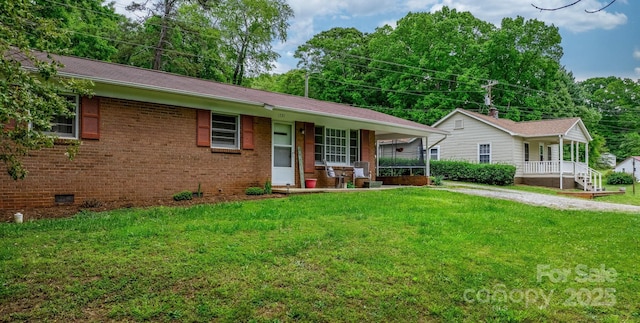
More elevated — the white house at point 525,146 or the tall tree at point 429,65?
the tall tree at point 429,65

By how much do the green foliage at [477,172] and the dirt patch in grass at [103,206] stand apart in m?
13.8

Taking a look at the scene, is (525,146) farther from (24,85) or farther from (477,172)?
(24,85)

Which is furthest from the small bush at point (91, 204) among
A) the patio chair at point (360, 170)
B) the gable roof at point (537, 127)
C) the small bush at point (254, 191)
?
the gable roof at point (537, 127)

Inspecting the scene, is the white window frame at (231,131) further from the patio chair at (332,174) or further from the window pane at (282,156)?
the patio chair at (332,174)

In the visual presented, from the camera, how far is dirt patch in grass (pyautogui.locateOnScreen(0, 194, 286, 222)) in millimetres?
7578

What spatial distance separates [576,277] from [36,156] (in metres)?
9.71

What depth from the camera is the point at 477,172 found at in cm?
2122

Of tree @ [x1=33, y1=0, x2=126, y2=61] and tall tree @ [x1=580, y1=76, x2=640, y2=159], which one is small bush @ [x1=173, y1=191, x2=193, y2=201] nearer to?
tree @ [x1=33, y1=0, x2=126, y2=61]

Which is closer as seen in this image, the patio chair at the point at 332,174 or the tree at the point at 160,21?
the patio chair at the point at 332,174

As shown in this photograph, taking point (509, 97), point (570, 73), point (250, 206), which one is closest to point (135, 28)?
point (250, 206)

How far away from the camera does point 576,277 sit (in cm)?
470

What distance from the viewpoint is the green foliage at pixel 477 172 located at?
2080cm

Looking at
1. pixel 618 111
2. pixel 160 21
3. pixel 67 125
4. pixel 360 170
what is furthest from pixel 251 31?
pixel 618 111

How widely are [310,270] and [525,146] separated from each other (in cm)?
2324
